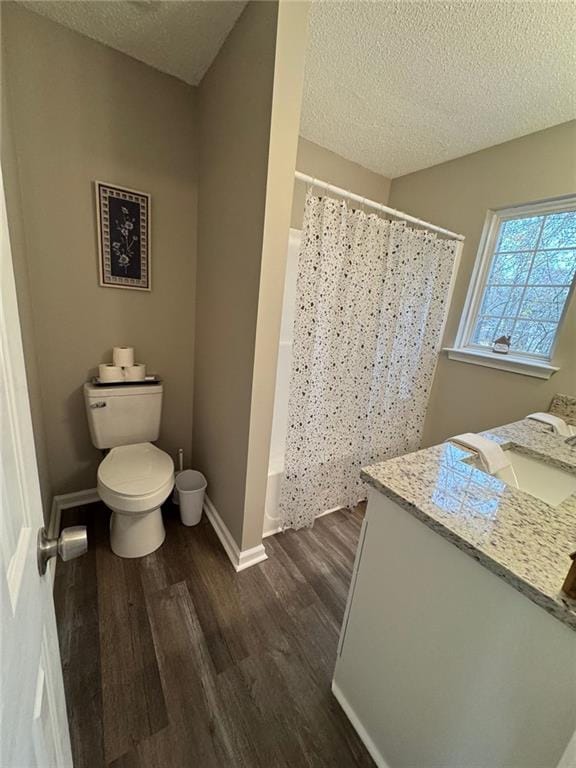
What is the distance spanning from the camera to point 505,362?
1.93 metres

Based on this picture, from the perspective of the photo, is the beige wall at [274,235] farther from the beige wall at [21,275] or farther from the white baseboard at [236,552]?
the beige wall at [21,275]

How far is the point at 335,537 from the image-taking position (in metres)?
1.86

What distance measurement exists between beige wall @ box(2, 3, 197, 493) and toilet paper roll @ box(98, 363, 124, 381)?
0.14 m

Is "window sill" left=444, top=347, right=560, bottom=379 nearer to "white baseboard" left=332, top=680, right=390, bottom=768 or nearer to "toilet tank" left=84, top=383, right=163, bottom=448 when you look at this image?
"white baseboard" left=332, top=680, right=390, bottom=768

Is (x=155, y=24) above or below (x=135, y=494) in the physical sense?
above

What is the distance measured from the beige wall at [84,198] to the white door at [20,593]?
107 cm

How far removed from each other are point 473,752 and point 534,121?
2692mm

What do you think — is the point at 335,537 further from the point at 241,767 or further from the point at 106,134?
the point at 106,134

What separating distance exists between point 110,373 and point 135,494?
71 cm

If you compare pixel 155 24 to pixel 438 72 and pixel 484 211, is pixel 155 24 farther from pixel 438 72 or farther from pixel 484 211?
pixel 484 211

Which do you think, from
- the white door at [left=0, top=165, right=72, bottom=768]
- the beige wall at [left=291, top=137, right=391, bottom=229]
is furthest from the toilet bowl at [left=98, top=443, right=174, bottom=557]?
the beige wall at [left=291, top=137, right=391, bottom=229]

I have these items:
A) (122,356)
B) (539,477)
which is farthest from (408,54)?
(122,356)

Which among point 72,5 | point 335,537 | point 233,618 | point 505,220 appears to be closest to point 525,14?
point 505,220

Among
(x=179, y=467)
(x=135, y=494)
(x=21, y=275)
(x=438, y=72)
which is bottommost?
(x=179, y=467)
